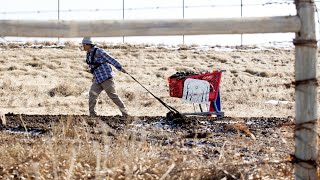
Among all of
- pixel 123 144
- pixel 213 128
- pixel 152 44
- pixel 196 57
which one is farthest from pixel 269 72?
pixel 123 144

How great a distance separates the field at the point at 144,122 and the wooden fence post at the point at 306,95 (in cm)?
32

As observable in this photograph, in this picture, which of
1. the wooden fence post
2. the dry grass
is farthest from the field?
the wooden fence post

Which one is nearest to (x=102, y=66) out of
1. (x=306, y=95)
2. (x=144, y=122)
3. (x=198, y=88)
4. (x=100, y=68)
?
(x=100, y=68)

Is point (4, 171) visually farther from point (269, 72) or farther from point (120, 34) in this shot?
point (269, 72)

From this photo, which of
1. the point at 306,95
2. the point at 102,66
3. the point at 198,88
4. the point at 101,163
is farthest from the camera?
the point at 198,88

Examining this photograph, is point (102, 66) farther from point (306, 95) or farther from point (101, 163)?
point (306, 95)

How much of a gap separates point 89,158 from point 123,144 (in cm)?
38

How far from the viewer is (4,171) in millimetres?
5742

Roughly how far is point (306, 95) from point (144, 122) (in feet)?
22.4

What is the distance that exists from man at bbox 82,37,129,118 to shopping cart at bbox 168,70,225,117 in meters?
1.19

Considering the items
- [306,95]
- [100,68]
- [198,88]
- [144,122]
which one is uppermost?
[306,95]

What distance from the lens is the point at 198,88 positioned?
1406cm

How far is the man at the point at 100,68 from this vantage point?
502 inches

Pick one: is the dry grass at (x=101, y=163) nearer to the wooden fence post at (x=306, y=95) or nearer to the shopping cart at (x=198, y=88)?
the wooden fence post at (x=306, y=95)
